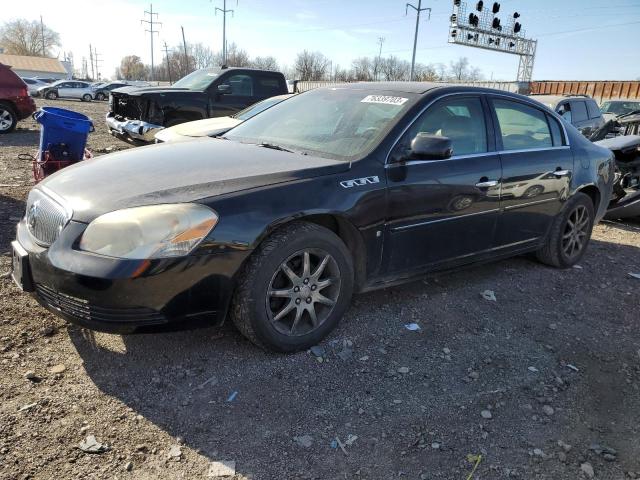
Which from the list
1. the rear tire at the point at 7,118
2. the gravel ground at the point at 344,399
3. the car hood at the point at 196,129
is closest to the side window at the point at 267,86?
the car hood at the point at 196,129

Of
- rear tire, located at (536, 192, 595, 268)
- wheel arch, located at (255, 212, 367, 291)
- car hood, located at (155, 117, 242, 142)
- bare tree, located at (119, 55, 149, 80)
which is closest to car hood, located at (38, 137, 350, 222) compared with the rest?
wheel arch, located at (255, 212, 367, 291)

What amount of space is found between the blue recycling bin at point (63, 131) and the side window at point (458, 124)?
181 inches

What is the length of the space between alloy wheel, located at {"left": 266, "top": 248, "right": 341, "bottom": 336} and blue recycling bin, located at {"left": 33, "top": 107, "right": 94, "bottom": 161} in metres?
4.60

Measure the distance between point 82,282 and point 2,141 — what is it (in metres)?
11.3

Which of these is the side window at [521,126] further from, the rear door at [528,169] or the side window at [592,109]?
the side window at [592,109]

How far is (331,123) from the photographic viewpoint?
Answer: 3.82 meters

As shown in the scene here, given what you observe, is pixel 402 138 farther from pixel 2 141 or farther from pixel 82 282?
pixel 2 141

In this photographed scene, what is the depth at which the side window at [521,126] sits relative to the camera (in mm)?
4277

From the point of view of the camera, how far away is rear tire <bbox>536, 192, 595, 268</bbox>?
4949 millimetres

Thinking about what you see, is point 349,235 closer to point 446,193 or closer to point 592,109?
point 446,193

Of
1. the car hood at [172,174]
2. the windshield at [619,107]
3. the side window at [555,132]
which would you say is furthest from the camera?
the windshield at [619,107]

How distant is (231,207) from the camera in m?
2.73

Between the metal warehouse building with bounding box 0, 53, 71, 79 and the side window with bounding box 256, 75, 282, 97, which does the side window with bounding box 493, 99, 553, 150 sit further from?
the metal warehouse building with bounding box 0, 53, 71, 79

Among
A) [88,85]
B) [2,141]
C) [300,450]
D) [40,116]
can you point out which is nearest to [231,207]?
[300,450]
